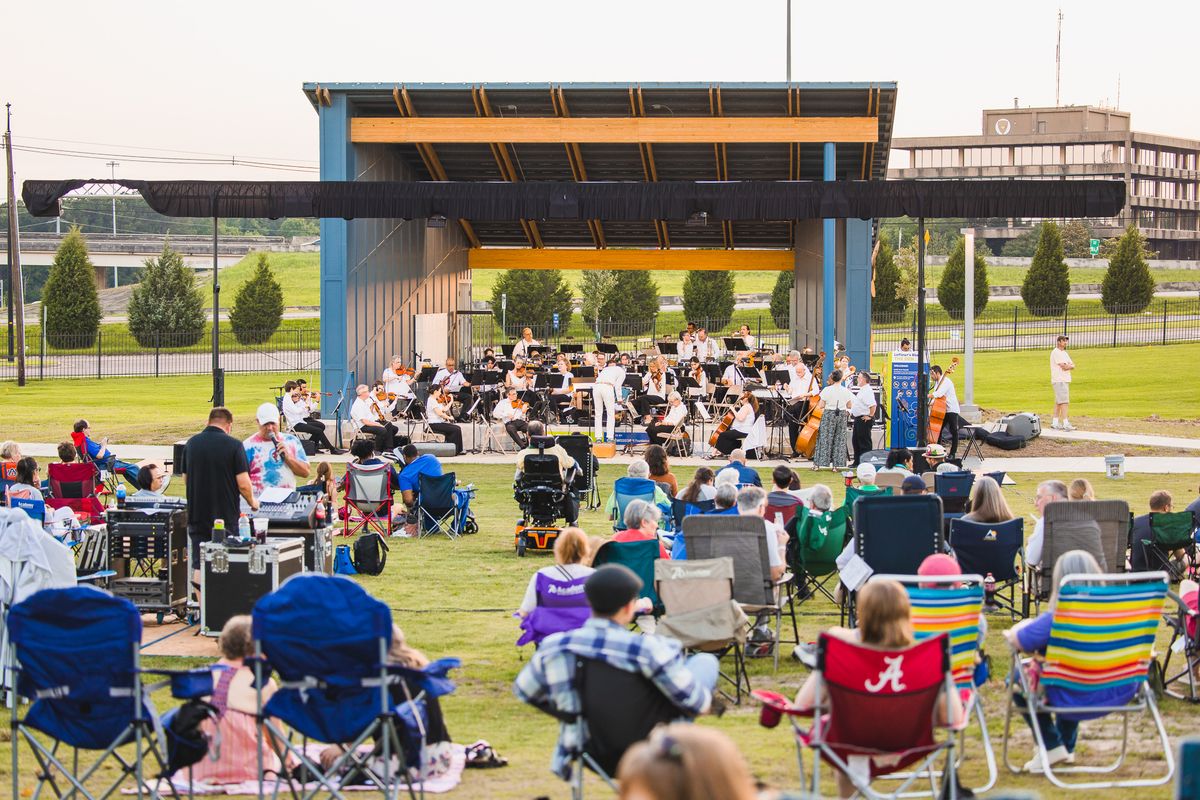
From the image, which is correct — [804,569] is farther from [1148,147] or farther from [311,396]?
[1148,147]

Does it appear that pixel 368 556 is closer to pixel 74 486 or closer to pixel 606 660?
pixel 74 486

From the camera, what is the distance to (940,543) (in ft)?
30.0

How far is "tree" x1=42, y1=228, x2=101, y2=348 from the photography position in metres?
48.9

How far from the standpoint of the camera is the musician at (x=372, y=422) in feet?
69.4

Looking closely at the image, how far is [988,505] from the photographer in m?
9.72

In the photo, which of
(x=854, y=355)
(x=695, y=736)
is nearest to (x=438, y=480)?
(x=695, y=736)

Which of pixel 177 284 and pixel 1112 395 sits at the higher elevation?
pixel 177 284

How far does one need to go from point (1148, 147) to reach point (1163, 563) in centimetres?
9078

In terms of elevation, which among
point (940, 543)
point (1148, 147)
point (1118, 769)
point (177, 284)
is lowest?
point (1118, 769)

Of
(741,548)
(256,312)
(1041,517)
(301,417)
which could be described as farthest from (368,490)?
(256,312)

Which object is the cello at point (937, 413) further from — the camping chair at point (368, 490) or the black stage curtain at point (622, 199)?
the camping chair at point (368, 490)

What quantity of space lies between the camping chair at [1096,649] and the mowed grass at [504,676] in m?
0.33

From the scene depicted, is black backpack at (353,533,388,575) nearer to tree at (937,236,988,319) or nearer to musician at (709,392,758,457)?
musician at (709,392,758,457)

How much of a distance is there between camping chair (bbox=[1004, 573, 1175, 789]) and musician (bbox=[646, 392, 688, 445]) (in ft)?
49.6
